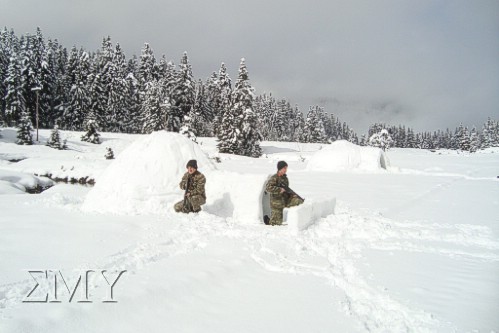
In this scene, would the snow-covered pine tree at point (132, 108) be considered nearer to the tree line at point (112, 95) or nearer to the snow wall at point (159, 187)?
the tree line at point (112, 95)

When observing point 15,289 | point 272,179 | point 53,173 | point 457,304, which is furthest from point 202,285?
point 53,173

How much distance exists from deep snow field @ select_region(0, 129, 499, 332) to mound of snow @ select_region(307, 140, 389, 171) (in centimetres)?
1287

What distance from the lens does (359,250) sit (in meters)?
5.71

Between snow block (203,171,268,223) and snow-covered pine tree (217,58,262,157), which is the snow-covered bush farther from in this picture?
snow block (203,171,268,223)

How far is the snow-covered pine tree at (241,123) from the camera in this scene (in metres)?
38.3

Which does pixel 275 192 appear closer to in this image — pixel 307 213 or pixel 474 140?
pixel 307 213

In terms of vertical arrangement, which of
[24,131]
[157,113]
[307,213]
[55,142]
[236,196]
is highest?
[157,113]

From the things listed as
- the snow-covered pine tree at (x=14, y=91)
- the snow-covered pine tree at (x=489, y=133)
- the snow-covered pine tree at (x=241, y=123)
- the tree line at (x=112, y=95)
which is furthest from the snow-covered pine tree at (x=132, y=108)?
the snow-covered pine tree at (x=489, y=133)

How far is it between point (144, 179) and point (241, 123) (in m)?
31.3

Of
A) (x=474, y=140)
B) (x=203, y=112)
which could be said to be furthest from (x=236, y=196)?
(x=474, y=140)

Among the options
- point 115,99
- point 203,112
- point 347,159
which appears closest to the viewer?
point 347,159

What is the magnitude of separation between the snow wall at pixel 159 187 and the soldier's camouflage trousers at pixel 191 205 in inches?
13.0

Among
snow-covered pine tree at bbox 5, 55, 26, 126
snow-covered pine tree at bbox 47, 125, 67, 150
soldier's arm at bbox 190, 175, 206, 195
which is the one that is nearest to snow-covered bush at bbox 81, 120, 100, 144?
snow-covered pine tree at bbox 47, 125, 67, 150

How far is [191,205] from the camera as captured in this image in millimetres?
7414
